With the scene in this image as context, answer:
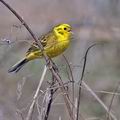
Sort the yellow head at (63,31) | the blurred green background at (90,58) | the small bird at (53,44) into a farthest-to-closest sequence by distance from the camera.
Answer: the blurred green background at (90,58) < the yellow head at (63,31) < the small bird at (53,44)

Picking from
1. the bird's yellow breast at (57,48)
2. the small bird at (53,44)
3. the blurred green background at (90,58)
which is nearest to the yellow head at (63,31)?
the small bird at (53,44)

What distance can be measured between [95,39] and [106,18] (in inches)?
13.3

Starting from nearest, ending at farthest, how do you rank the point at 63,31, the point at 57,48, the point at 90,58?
the point at 57,48 → the point at 63,31 → the point at 90,58

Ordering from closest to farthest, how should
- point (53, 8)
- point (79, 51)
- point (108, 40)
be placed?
point (79, 51) → point (108, 40) → point (53, 8)

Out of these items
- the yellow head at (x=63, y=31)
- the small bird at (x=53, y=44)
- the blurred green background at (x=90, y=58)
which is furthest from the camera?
the blurred green background at (x=90, y=58)

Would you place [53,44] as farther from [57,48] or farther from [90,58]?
[90,58]

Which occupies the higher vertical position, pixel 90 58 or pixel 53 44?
pixel 53 44

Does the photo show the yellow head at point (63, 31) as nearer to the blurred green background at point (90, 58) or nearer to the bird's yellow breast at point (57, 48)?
the bird's yellow breast at point (57, 48)

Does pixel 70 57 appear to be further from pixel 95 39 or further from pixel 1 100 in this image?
pixel 1 100

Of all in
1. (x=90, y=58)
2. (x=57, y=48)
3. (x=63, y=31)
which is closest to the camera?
(x=57, y=48)

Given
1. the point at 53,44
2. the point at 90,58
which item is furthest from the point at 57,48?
the point at 90,58

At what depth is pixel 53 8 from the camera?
12.6 meters

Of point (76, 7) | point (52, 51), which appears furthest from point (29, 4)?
point (52, 51)

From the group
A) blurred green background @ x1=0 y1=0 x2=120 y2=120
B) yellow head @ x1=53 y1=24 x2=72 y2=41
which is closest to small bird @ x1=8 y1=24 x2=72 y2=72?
yellow head @ x1=53 y1=24 x2=72 y2=41
